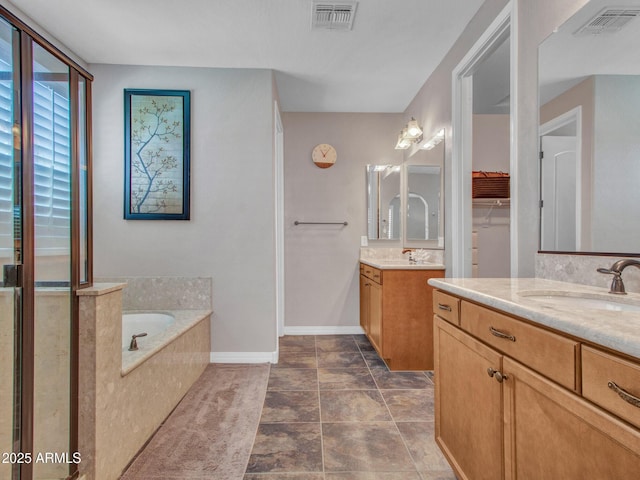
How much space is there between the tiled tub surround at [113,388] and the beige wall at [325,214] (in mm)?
1939

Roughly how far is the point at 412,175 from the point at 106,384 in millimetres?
3026

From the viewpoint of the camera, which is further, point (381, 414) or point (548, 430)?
point (381, 414)

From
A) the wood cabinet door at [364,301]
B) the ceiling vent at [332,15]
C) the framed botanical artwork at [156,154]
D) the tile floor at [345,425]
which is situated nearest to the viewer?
the tile floor at [345,425]

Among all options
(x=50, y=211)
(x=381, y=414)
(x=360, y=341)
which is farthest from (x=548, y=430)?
(x=360, y=341)

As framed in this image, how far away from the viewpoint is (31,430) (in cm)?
115

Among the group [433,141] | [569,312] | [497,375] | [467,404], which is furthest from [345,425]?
[433,141]

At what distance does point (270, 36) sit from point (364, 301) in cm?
254

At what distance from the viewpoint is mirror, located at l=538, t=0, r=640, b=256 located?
1188mm

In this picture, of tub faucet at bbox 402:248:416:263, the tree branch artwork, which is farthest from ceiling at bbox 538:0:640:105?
the tree branch artwork

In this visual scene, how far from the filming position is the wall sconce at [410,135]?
326 cm

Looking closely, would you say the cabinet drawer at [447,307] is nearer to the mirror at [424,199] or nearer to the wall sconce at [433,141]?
the mirror at [424,199]

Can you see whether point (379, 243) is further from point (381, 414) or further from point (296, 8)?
point (296, 8)

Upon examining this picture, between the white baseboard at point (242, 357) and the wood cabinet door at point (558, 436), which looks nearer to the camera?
the wood cabinet door at point (558, 436)

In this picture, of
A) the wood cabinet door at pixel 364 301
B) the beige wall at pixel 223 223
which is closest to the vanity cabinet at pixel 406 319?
the wood cabinet door at pixel 364 301
